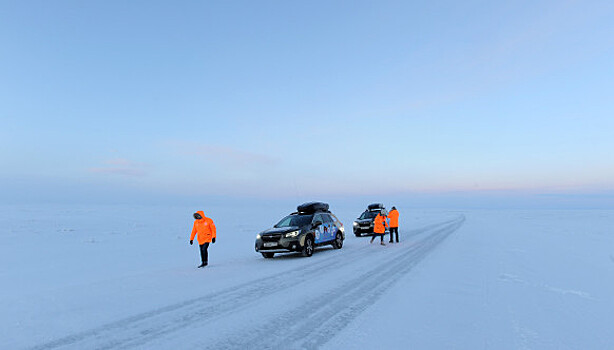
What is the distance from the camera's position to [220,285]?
7742 mm

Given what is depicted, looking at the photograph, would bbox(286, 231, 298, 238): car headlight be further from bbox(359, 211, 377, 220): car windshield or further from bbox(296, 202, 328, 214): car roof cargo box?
bbox(359, 211, 377, 220): car windshield

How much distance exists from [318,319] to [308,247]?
7.64m

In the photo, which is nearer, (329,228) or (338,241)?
(329,228)

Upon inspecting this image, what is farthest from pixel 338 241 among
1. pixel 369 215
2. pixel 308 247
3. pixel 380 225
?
pixel 369 215

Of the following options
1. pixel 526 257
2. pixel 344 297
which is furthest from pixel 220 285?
pixel 526 257

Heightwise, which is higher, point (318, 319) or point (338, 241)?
point (318, 319)

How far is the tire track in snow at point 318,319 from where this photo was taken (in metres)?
4.30

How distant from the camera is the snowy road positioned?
4406 millimetres

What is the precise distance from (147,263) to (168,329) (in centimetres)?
771

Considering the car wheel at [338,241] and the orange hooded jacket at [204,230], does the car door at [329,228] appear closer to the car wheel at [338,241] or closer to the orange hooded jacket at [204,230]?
the car wheel at [338,241]

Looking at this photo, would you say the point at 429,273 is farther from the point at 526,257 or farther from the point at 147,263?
the point at 147,263

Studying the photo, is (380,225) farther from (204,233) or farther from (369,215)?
(204,233)

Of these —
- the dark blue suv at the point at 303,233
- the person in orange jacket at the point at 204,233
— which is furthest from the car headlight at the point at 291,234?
the person in orange jacket at the point at 204,233

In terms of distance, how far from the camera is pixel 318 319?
5207mm
